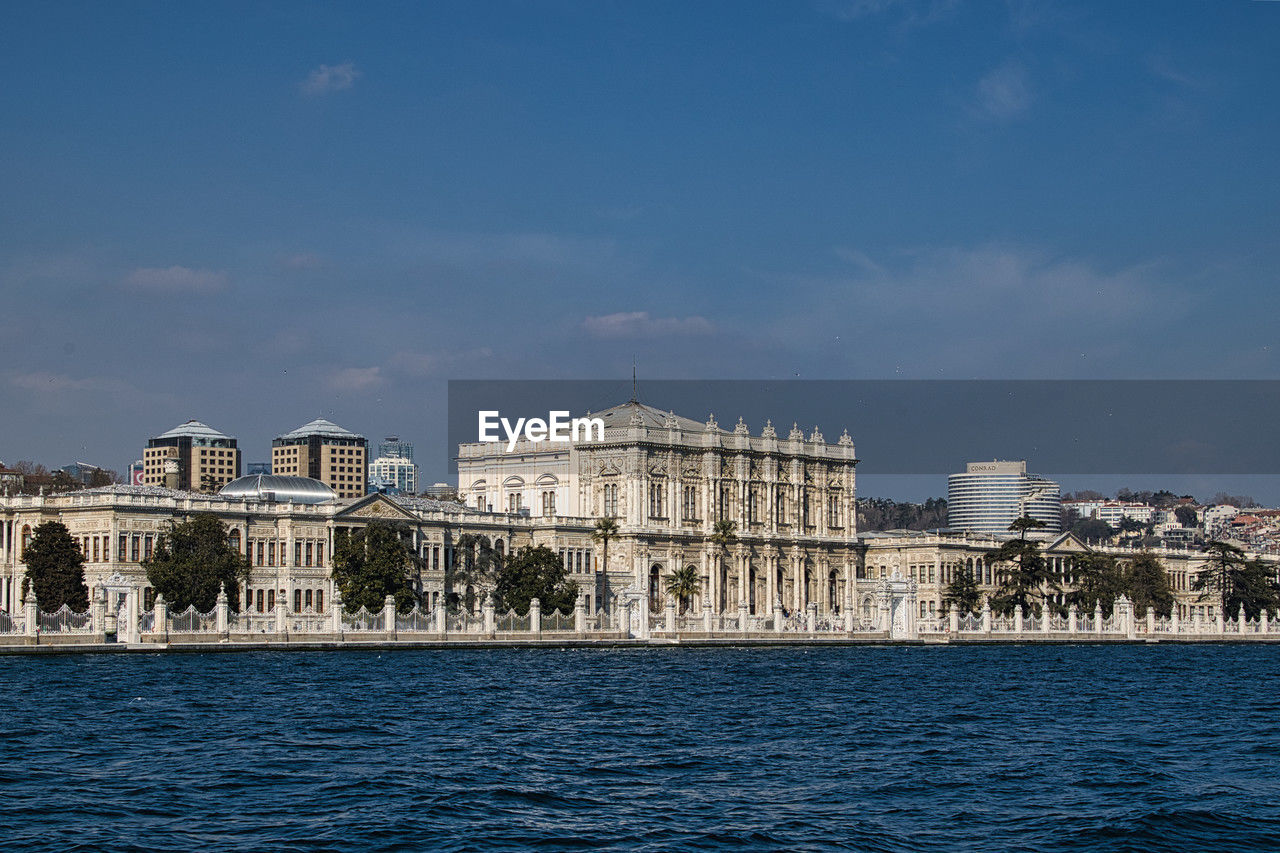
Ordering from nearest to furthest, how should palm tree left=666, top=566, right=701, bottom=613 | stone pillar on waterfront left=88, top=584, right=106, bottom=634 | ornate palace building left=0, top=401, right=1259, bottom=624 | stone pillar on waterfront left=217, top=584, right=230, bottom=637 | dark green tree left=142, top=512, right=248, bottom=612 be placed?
stone pillar on waterfront left=88, top=584, right=106, bottom=634 → stone pillar on waterfront left=217, top=584, right=230, bottom=637 → dark green tree left=142, top=512, right=248, bottom=612 → ornate palace building left=0, top=401, right=1259, bottom=624 → palm tree left=666, top=566, right=701, bottom=613

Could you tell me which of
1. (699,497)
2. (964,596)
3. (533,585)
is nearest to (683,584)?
(699,497)

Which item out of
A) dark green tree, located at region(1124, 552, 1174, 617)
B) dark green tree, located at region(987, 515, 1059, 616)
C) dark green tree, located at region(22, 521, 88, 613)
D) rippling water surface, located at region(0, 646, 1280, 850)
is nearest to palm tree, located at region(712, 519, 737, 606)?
dark green tree, located at region(987, 515, 1059, 616)

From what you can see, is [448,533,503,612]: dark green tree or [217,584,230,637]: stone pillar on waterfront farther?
[448,533,503,612]: dark green tree

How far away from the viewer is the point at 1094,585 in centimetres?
10919

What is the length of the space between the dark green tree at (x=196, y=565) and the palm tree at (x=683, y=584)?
24.6 metres

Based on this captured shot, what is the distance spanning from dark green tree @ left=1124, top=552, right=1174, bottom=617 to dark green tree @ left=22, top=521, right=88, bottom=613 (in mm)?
64612

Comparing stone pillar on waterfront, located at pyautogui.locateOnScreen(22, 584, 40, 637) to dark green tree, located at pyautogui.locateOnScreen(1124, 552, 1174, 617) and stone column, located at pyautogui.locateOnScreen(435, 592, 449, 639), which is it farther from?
dark green tree, located at pyautogui.locateOnScreen(1124, 552, 1174, 617)

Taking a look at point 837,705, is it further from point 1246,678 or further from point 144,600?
point 144,600

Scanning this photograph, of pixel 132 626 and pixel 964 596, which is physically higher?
pixel 964 596

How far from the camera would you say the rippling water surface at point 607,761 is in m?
25.9

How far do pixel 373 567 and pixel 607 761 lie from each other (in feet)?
145

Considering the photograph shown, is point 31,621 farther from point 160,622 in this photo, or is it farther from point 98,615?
point 160,622

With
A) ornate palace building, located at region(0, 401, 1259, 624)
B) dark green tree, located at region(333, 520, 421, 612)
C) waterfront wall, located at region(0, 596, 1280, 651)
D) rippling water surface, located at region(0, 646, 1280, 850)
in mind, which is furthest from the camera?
ornate palace building, located at region(0, 401, 1259, 624)

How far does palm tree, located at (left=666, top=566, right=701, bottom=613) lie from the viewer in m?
94.6
